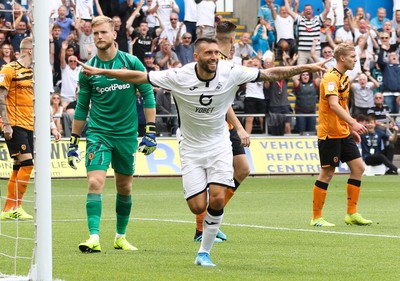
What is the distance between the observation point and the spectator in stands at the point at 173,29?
29562mm

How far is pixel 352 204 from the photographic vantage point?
14.9 metres

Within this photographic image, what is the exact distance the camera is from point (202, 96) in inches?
400

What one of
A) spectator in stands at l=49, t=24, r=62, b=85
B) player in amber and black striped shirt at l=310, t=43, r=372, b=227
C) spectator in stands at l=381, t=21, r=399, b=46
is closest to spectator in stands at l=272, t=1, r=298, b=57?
spectator in stands at l=381, t=21, r=399, b=46

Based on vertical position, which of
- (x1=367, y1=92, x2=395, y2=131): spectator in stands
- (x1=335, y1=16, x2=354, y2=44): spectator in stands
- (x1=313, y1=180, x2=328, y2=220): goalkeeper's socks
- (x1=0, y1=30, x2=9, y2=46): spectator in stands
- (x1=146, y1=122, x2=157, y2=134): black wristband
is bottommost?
(x1=367, y1=92, x2=395, y2=131): spectator in stands

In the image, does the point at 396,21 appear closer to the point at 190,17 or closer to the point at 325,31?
the point at 325,31

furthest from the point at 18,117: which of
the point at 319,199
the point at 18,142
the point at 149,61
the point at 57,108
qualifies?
the point at 149,61

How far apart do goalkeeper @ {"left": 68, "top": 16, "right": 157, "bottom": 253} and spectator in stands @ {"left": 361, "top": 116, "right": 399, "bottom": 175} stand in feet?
55.4

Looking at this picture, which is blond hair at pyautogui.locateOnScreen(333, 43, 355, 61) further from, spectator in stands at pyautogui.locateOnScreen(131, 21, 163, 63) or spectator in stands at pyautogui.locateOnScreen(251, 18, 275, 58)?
spectator in stands at pyautogui.locateOnScreen(251, 18, 275, 58)

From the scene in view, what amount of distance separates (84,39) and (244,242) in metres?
16.0

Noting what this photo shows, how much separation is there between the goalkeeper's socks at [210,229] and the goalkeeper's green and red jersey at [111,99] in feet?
6.09

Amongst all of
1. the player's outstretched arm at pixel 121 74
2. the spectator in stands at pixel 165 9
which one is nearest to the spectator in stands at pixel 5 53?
the spectator in stands at pixel 165 9

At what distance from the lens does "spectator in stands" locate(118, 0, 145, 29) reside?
28.6 metres

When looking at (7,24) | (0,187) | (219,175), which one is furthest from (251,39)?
(219,175)

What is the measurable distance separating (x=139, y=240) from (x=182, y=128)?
2559 millimetres
